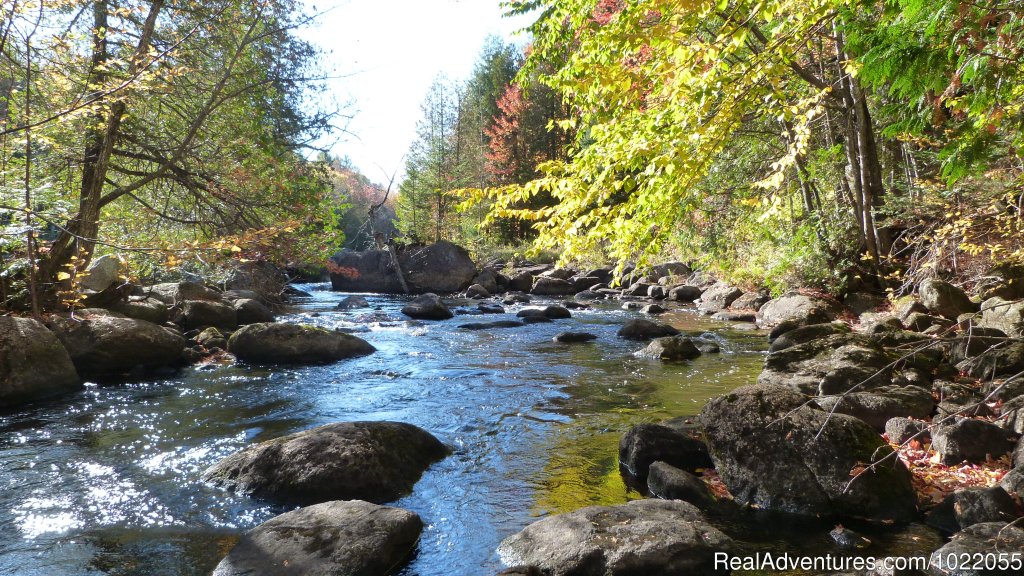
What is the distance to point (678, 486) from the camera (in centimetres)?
470

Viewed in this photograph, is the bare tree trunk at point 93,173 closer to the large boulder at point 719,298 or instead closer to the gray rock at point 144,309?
the gray rock at point 144,309

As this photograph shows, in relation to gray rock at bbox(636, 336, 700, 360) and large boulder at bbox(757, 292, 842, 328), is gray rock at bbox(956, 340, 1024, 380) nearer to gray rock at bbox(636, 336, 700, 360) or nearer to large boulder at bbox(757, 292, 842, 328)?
gray rock at bbox(636, 336, 700, 360)

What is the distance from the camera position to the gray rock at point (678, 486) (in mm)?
4645

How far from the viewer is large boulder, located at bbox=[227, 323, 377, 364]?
34.9ft

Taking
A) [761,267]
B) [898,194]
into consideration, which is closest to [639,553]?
[898,194]

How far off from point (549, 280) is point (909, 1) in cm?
2210

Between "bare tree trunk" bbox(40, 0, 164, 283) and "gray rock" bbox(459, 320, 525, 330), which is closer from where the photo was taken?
"bare tree trunk" bbox(40, 0, 164, 283)

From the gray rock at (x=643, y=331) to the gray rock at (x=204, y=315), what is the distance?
8.49 metres

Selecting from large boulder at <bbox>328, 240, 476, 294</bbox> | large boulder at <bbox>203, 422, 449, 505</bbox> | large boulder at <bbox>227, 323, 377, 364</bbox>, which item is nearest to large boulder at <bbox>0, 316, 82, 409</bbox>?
large boulder at <bbox>227, 323, 377, 364</bbox>

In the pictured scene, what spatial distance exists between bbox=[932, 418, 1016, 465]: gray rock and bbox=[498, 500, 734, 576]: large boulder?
2425mm

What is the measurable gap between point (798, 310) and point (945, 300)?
2.83 meters

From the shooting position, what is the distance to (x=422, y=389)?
882 cm

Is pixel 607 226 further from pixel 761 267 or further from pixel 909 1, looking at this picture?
pixel 761 267

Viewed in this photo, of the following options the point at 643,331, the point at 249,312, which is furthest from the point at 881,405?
the point at 249,312
